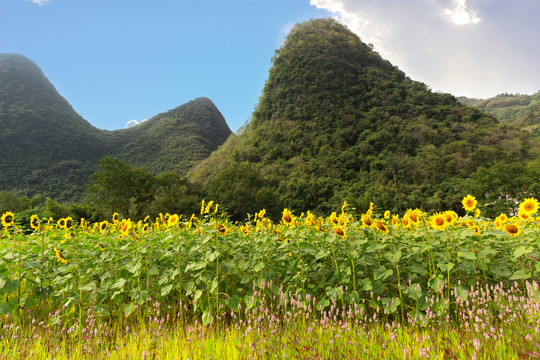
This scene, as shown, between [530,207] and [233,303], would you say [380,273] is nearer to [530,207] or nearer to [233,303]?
[233,303]

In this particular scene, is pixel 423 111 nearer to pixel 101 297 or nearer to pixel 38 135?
pixel 101 297

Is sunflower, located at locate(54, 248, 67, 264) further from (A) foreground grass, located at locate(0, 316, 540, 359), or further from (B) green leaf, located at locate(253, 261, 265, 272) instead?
(B) green leaf, located at locate(253, 261, 265, 272)

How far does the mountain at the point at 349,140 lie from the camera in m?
36.7

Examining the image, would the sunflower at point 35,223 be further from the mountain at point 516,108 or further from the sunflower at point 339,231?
the mountain at point 516,108

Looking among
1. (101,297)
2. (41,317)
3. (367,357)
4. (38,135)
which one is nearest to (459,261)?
(367,357)

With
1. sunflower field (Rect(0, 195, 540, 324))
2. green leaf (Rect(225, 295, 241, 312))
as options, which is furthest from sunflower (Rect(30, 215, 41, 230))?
green leaf (Rect(225, 295, 241, 312))

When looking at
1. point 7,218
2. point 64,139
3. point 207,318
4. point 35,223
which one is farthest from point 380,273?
point 64,139

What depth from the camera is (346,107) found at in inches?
2566

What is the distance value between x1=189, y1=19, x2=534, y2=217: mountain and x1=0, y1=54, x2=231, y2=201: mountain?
1431 inches

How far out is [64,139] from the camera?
88125mm

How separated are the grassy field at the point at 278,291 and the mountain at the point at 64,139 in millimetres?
73799

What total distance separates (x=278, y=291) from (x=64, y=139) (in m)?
110

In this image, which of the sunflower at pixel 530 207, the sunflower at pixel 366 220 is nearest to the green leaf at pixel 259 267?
the sunflower at pixel 366 220

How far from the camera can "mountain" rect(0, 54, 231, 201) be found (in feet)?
228
